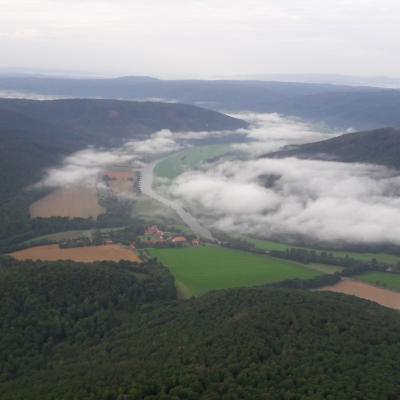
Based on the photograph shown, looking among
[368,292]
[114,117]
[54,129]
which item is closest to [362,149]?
[368,292]

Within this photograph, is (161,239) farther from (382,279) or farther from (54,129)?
(54,129)

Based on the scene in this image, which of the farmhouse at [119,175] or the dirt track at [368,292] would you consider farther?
the farmhouse at [119,175]

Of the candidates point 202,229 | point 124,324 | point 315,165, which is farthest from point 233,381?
point 315,165

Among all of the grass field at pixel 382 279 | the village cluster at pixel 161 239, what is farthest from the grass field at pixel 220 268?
the grass field at pixel 382 279

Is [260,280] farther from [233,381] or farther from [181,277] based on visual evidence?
[233,381]

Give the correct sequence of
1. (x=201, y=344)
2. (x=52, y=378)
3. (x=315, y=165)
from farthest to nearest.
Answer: (x=315, y=165)
(x=201, y=344)
(x=52, y=378)

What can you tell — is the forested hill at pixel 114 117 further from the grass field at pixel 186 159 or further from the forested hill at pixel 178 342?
the forested hill at pixel 178 342
